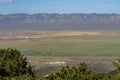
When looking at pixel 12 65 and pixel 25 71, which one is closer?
pixel 12 65

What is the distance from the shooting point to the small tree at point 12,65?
42.3m

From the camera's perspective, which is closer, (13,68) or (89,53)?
(13,68)

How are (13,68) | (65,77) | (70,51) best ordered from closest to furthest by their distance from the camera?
1. (65,77)
2. (13,68)
3. (70,51)

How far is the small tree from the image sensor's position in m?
Answer: 42.3

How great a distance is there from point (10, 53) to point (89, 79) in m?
21.6

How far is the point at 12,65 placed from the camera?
4322 cm

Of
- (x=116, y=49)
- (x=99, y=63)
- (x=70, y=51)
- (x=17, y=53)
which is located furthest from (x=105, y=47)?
(x=17, y=53)

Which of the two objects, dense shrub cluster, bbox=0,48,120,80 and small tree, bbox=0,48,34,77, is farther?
small tree, bbox=0,48,34,77

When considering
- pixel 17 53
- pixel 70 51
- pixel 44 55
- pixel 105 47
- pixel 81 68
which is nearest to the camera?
pixel 81 68

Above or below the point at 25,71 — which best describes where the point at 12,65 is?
above

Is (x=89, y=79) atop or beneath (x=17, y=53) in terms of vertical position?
beneath

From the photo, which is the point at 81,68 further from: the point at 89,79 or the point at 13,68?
the point at 13,68

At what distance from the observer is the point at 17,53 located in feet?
158

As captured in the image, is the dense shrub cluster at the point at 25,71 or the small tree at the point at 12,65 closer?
the dense shrub cluster at the point at 25,71
